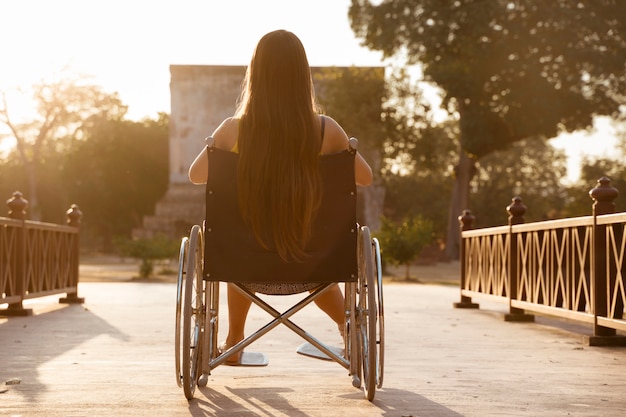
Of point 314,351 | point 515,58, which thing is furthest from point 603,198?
point 515,58

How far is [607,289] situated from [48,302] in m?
7.72

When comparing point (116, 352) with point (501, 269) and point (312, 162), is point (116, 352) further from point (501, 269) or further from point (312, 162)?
point (501, 269)

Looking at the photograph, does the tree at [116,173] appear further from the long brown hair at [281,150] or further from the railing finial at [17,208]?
the long brown hair at [281,150]

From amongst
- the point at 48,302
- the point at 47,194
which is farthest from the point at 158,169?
the point at 48,302

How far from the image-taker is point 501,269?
424 inches

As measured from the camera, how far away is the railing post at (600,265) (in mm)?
7543

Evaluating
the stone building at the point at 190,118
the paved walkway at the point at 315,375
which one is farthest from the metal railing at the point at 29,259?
the stone building at the point at 190,118

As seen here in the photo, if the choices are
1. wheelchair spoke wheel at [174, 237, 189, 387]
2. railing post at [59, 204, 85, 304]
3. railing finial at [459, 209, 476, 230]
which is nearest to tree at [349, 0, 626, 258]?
railing finial at [459, 209, 476, 230]

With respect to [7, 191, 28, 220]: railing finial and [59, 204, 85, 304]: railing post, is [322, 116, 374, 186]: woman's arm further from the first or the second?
[59, 204, 85, 304]: railing post

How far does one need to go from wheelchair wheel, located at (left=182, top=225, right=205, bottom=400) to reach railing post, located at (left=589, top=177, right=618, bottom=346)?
371 centimetres

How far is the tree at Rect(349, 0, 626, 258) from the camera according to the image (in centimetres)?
3050

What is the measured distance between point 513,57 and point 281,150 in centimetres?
2738

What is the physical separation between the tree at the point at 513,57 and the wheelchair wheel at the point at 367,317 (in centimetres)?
2655

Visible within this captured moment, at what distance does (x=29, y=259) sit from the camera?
1045 centimetres
